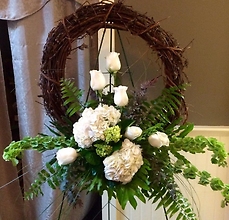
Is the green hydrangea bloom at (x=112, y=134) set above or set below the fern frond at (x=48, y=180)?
above

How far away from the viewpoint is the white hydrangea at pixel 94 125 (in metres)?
0.88

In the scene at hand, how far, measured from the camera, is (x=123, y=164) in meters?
0.86

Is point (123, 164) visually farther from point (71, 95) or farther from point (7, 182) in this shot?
point (7, 182)

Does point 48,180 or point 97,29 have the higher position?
point 97,29

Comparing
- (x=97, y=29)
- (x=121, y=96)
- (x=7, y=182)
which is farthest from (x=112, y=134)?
(x=7, y=182)

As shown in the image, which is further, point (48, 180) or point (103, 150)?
point (48, 180)

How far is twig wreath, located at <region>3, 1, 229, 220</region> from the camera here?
89 centimetres

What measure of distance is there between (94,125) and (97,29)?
1.15 feet

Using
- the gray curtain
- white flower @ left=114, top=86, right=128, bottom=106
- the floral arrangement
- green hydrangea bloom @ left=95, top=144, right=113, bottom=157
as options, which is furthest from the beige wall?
green hydrangea bloom @ left=95, top=144, right=113, bottom=157

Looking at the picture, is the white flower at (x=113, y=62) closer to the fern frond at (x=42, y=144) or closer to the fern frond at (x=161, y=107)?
the fern frond at (x=161, y=107)

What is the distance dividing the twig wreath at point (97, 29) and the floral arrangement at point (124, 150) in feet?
0.28

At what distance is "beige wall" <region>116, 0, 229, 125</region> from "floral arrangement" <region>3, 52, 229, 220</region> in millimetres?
404

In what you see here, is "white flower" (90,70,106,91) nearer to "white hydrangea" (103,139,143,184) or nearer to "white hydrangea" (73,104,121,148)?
"white hydrangea" (73,104,121,148)

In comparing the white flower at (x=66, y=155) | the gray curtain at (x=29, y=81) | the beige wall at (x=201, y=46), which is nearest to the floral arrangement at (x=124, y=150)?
the white flower at (x=66, y=155)
